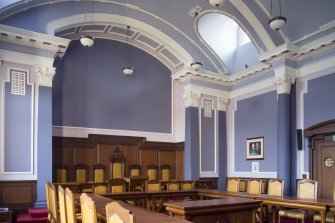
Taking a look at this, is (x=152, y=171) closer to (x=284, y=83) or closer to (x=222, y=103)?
(x=222, y=103)

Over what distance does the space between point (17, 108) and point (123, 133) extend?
3.83 metres

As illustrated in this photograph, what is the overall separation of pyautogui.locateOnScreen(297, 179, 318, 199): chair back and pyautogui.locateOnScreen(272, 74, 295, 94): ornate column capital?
10.7ft

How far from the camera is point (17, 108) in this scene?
7617 mm

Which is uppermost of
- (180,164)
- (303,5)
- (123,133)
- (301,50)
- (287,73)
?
(303,5)

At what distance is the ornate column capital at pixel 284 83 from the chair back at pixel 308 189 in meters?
3.25

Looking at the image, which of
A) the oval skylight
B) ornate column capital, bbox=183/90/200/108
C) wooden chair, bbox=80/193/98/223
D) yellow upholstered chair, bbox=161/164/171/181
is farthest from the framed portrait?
wooden chair, bbox=80/193/98/223

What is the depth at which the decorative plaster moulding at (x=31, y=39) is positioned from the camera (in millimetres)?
7445

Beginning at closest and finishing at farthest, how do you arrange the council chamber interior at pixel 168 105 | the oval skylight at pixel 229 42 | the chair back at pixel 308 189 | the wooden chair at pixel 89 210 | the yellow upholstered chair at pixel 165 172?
the wooden chair at pixel 89 210 → the chair back at pixel 308 189 → the council chamber interior at pixel 168 105 → the oval skylight at pixel 229 42 → the yellow upholstered chair at pixel 165 172

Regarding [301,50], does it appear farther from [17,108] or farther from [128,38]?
[17,108]

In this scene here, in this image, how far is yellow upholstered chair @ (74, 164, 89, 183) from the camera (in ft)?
31.4

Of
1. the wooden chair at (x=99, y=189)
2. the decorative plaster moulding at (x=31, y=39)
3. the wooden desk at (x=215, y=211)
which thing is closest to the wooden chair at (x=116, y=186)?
the wooden chair at (x=99, y=189)

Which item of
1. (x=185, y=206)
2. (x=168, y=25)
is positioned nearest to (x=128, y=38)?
(x=168, y=25)

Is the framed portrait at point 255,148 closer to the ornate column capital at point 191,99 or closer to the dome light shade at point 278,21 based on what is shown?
the ornate column capital at point 191,99

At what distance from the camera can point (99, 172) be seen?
32.5 ft
